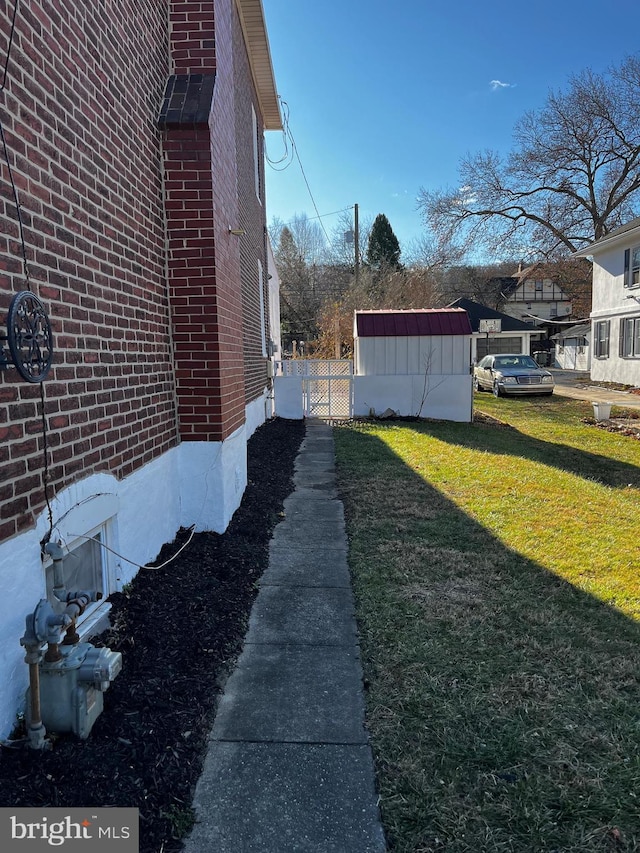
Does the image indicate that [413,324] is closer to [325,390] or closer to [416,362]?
[416,362]

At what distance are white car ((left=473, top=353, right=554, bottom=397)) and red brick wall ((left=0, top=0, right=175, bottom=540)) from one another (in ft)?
51.5

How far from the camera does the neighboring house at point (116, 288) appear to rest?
2.21 metres

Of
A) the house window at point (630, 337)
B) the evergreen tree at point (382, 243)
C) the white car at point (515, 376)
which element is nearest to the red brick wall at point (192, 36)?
the white car at point (515, 376)

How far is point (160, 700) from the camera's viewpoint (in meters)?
2.46

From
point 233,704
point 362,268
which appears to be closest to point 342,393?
point 233,704

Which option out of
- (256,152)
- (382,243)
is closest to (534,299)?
(382,243)

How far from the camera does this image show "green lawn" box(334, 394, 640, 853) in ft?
6.51

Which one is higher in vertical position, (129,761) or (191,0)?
(191,0)

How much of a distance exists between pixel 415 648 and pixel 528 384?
1742 centimetres

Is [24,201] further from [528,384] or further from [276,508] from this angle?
[528,384]

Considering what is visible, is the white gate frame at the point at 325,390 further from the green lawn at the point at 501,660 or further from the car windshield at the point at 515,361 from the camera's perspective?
the car windshield at the point at 515,361

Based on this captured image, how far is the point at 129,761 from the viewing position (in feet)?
6.84

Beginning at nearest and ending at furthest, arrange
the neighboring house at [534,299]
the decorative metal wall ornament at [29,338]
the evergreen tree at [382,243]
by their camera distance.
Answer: the decorative metal wall ornament at [29,338], the evergreen tree at [382,243], the neighboring house at [534,299]

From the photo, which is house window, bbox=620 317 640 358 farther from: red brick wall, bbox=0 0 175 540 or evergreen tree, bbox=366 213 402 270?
evergreen tree, bbox=366 213 402 270
